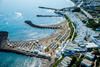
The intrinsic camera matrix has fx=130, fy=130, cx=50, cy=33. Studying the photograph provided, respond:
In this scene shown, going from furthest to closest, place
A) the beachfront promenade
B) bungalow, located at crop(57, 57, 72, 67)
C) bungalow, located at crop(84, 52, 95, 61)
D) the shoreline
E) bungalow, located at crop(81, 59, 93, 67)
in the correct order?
the beachfront promenade, the shoreline, bungalow, located at crop(84, 52, 95, 61), bungalow, located at crop(57, 57, 72, 67), bungalow, located at crop(81, 59, 93, 67)

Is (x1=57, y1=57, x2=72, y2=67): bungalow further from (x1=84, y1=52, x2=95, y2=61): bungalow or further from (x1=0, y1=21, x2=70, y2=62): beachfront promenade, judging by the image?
(x1=84, y1=52, x2=95, y2=61): bungalow

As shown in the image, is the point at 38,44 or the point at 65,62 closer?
the point at 65,62

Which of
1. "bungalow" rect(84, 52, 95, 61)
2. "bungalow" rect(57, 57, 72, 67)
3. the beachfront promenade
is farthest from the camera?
the beachfront promenade

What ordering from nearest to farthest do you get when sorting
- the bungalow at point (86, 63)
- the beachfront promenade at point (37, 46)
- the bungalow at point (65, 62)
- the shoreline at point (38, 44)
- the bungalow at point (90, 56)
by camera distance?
the bungalow at point (86, 63), the bungalow at point (65, 62), the bungalow at point (90, 56), the shoreline at point (38, 44), the beachfront promenade at point (37, 46)

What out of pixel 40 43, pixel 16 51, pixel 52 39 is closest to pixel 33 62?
pixel 16 51

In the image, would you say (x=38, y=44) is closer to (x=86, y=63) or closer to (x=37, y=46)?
(x=37, y=46)

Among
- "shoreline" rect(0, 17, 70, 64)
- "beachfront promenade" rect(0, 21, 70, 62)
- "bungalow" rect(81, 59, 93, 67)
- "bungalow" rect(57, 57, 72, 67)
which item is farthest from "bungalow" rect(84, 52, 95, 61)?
"beachfront promenade" rect(0, 21, 70, 62)

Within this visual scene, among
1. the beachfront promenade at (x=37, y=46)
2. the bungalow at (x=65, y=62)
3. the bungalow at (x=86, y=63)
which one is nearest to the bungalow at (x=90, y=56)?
the bungalow at (x=86, y=63)

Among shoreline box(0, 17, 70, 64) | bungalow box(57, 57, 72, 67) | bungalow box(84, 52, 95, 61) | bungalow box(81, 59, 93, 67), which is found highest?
bungalow box(84, 52, 95, 61)

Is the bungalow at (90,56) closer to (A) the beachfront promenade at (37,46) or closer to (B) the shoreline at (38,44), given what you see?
(B) the shoreline at (38,44)

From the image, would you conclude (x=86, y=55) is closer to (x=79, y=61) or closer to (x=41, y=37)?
(x=79, y=61)

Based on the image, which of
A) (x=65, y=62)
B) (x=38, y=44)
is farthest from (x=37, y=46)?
(x=65, y=62)
